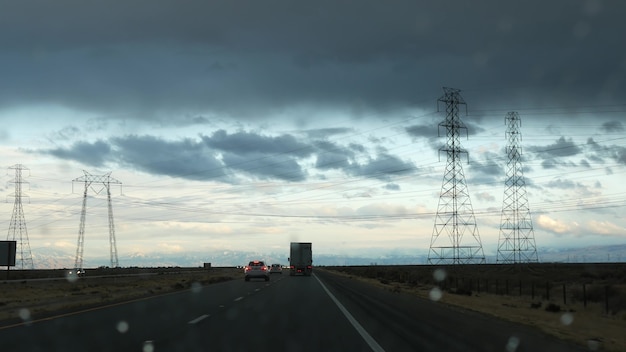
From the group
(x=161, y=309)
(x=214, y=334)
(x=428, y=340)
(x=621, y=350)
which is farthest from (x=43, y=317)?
(x=621, y=350)

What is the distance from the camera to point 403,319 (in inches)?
725

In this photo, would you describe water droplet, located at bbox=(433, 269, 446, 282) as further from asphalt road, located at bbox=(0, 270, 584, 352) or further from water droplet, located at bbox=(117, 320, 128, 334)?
water droplet, located at bbox=(117, 320, 128, 334)

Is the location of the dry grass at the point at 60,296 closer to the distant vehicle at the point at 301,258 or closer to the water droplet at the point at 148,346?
the water droplet at the point at 148,346

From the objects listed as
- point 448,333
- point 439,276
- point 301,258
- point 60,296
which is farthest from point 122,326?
point 301,258

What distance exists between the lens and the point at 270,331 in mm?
14688

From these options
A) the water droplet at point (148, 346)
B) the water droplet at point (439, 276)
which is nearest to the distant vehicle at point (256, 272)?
the water droplet at point (439, 276)

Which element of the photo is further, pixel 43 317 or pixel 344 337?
pixel 43 317

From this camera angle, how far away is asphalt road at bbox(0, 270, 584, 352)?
39.8ft

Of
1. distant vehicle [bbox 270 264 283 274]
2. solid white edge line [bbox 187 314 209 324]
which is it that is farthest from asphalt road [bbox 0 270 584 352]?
distant vehicle [bbox 270 264 283 274]

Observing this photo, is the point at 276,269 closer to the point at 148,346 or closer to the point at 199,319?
the point at 199,319

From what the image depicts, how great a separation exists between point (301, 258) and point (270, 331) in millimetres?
61863

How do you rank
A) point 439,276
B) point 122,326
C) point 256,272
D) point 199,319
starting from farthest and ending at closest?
point 439,276
point 256,272
point 199,319
point 122,326

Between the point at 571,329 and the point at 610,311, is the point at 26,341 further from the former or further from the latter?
the point at 610,311

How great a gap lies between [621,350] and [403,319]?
6863 mm
